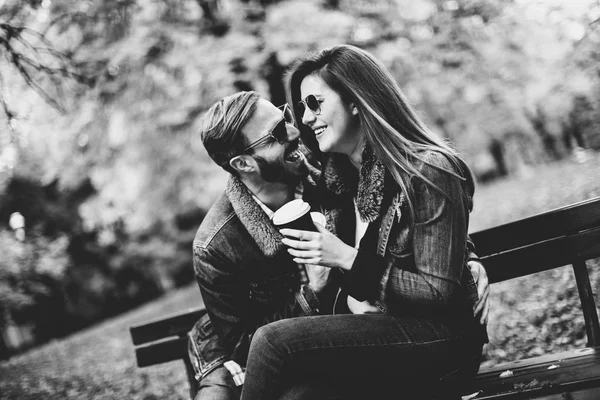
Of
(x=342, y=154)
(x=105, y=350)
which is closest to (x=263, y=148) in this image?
(x=342, y=154)

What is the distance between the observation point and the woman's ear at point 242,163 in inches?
126

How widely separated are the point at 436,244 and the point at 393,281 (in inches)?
9.7

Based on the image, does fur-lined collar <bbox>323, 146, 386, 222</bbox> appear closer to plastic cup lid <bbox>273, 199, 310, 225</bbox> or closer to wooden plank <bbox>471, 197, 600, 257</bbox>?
plastic cup lid <bbox>273, 199, 310, 225</bbox>

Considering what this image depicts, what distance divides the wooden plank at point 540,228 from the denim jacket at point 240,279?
944 mm

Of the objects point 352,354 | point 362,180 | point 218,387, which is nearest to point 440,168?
point 362,180

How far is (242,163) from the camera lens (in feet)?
10.5

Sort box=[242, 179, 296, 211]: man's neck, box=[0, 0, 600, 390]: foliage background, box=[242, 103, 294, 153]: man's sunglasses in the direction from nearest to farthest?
box=[242, 103, 294, 153]: man's sunglasses
box=[242, 179, 296, 211]: man's neck
box=[0, 0, 600, 390]: foliage background

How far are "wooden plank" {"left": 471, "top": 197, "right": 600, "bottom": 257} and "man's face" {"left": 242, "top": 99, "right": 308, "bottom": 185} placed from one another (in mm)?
1134

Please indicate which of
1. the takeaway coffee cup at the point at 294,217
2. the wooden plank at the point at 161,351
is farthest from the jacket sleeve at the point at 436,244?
the wooden plank at the point at 161,351

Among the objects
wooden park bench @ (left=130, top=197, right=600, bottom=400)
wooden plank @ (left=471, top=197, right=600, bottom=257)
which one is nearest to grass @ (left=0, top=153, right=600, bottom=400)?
wooden park bench @ (left=130, top=197, right=600, bottom=400)

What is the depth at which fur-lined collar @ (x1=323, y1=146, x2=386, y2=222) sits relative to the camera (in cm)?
261

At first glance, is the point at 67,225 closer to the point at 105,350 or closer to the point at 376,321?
the point at 105,350

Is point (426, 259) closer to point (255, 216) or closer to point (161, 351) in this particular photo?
point (255, 216)

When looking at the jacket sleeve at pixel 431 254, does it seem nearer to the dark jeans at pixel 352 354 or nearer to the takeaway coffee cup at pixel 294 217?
the dark jeans at pixel 352 354
